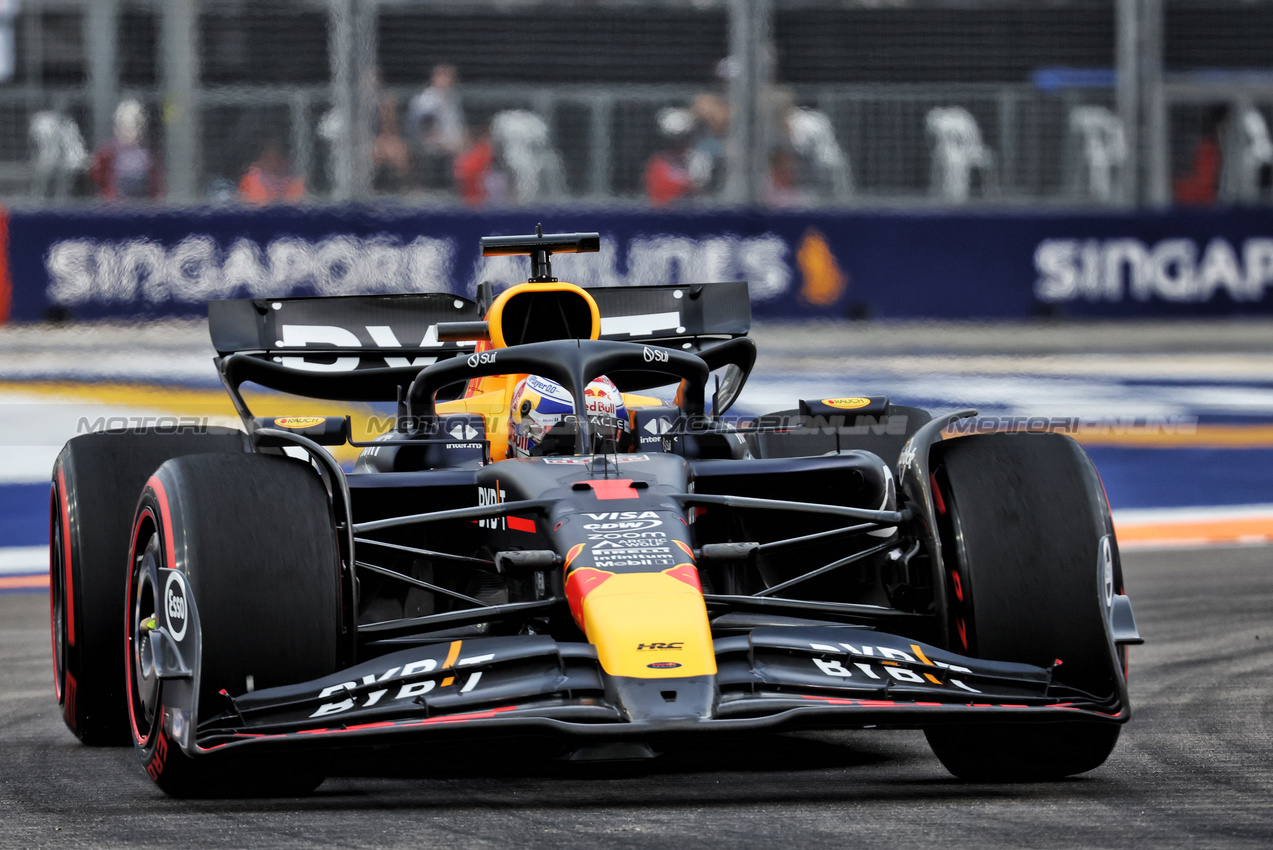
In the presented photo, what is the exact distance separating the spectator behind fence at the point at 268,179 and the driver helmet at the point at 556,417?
12223 mm

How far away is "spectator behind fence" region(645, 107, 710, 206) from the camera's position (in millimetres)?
18359

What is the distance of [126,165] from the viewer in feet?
56.7

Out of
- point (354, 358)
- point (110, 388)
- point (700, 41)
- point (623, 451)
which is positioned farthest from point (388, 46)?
point (623, 451)

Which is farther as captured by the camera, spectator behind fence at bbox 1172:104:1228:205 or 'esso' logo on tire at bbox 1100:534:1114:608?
Answer: spectator behind fence at bbox 1172:104:1228:205

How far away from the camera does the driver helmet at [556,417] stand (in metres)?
5.62

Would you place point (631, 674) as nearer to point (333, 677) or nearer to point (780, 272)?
point (333, 677)

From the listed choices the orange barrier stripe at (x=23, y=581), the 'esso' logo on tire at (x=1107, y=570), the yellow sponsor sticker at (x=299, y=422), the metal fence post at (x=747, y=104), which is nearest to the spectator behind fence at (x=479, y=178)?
the metal fence post at (x=747, y=104)

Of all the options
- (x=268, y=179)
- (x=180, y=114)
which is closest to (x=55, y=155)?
(x=180, y=114)

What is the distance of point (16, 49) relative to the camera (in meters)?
17.8

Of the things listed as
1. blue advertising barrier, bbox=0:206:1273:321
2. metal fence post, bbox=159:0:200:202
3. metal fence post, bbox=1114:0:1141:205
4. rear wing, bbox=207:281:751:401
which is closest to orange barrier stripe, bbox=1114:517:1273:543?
rear wing, bbox=207:281:751:401

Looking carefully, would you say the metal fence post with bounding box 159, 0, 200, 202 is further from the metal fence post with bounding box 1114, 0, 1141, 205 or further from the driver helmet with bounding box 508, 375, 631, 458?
the driver helmet with bounding box 508, 375, 631, 458

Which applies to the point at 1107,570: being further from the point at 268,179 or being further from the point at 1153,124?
the point at 1153,124

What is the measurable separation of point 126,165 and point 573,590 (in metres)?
13.8

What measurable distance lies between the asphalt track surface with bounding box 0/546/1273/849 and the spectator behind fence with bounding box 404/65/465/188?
1243 centimetres
